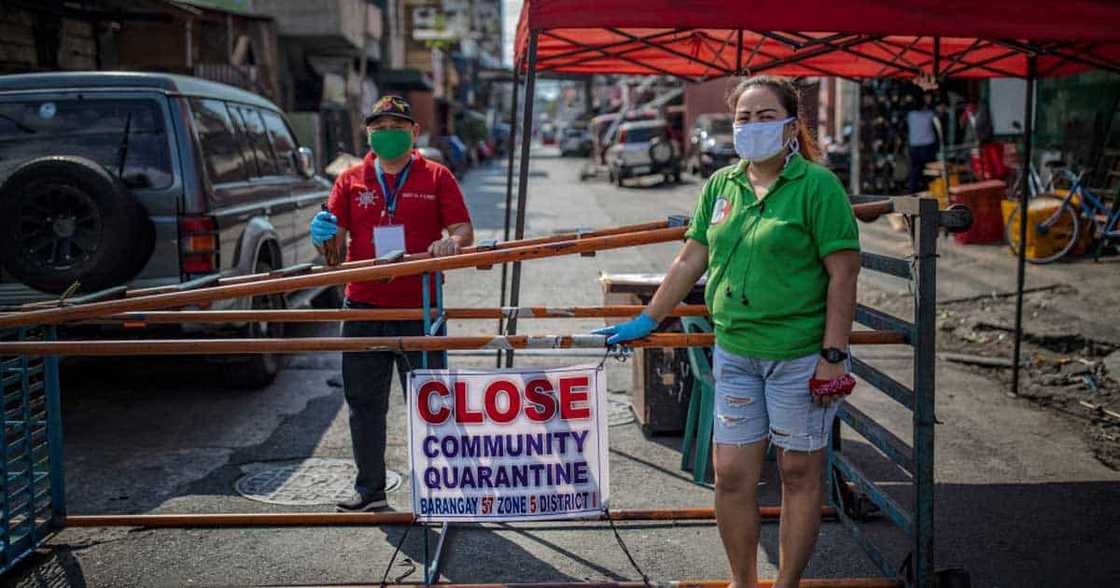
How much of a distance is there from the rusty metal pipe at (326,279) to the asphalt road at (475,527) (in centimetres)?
113

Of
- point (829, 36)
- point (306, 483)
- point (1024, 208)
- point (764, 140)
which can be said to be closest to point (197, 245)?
point (306, 483)

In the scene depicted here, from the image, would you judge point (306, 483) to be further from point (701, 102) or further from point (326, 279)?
point (701, 102)

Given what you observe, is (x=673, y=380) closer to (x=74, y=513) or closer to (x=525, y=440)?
(x=525, y=440)

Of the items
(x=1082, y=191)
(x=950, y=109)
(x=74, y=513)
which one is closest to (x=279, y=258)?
(x=74, y=513)

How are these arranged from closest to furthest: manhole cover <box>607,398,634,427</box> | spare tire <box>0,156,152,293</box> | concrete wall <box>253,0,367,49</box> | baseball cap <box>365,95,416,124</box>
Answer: baseball cap <box>365,95,416,124</box>
spare tire <box>0,156,152,293</box>
manhole cover <box>607,398,634,427</box>
concrete wall <box>253,0,367,49</box>

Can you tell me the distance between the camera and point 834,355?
10.9 feet

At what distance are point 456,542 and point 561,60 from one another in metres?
4.59

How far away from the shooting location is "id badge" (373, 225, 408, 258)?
5.05m

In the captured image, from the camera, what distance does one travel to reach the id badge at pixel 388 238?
505 cm

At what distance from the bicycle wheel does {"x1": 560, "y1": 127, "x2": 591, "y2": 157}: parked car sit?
4848cm

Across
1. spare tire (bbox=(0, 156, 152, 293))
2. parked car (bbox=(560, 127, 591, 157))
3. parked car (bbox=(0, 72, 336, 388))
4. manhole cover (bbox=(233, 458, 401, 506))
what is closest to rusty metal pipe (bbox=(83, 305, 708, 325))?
manhole cover (bbox=(233, 458, 401, 506))

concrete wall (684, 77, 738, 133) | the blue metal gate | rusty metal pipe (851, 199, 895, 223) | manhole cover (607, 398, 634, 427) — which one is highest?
concrete wall (684, 77, 738, 133)

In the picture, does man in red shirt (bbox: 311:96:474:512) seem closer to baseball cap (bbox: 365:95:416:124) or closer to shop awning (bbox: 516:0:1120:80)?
baseball cap (bbox: 365:95:416:124)

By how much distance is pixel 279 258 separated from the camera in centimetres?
837
